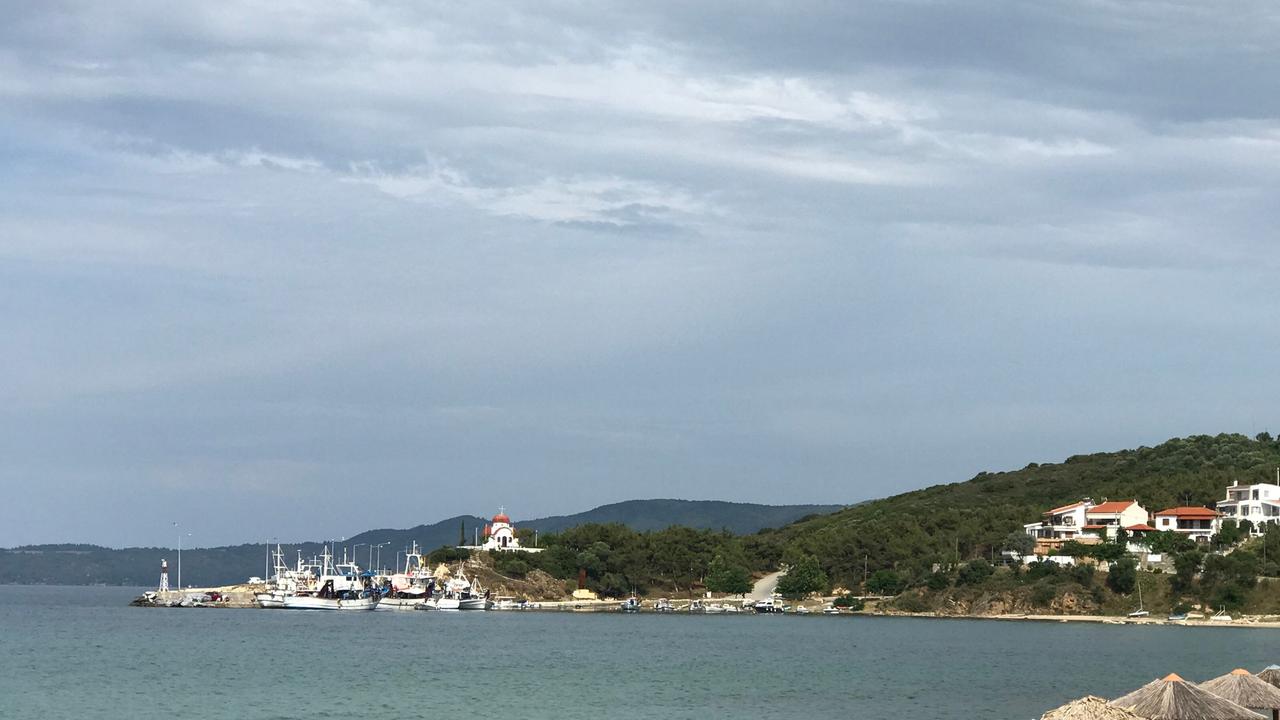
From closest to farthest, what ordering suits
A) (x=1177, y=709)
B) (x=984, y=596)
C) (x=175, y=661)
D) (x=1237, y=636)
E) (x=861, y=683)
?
(x=1177, y=709), (x=861, y=683), (x=175, y=661), (x=1237, y=636), (x=984, y=596)

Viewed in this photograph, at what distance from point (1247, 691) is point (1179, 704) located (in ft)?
11.7

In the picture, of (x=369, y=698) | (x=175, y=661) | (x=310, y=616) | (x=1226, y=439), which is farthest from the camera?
(x=1226, y=439)

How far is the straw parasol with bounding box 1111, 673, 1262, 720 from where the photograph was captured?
3631cm

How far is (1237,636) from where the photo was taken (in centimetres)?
9619

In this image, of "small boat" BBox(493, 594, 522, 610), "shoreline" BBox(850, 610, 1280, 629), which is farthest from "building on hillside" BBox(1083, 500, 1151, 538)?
"small boat" BBox(493, 594, 522, 610)

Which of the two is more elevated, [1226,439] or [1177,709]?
[1226,439]

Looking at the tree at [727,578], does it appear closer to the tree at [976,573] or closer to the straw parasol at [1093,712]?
the tree at [976,573]

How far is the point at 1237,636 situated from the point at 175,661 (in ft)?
217

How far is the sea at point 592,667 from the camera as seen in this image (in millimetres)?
56250

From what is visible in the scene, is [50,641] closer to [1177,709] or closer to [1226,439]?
[1177,709]

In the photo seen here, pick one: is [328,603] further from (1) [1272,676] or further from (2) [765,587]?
(1) [1272,676]

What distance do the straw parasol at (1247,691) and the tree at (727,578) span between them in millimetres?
113277

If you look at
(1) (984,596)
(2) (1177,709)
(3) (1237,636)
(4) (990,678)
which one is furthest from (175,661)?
(1) (984,596)

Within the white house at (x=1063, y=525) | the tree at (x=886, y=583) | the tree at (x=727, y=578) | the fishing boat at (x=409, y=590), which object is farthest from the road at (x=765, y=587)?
the fishing boat at (x=409, y=590)
